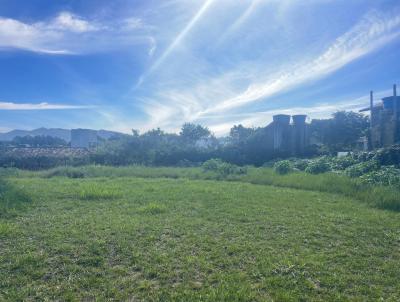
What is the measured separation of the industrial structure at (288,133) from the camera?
21078 millimetres

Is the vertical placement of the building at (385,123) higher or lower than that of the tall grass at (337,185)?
higher

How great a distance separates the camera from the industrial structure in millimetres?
21078

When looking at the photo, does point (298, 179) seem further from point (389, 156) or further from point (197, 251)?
point (197, 251)

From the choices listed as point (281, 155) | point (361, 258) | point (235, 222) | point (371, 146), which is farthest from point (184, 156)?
point (361, 258)

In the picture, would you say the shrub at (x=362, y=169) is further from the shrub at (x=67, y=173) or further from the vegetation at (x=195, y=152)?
the shrub at (x=67, y=173)

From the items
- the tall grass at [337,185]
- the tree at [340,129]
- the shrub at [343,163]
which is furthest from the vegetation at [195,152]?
the tall grass at [337,185]

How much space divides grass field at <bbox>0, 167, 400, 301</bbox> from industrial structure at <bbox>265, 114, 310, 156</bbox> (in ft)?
46.7

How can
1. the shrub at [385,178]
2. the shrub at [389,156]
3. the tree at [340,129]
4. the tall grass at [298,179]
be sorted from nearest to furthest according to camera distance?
the tall grass at [298,179] → the shrub at [385,178] → the shrub at [389,156] → the tree at [340,129]

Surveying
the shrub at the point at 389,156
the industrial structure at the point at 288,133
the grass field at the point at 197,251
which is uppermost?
the industrial structure at the point at 288,133

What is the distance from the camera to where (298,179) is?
35.0ft

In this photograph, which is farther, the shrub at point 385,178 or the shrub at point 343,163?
→ the shrub at point 343,163

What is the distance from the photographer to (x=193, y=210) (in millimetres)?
6559

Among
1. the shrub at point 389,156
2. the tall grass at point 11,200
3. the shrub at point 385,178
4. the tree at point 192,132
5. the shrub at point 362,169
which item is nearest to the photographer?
the tall grass at point 11,200

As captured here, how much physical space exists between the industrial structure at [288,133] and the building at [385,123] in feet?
15.4
